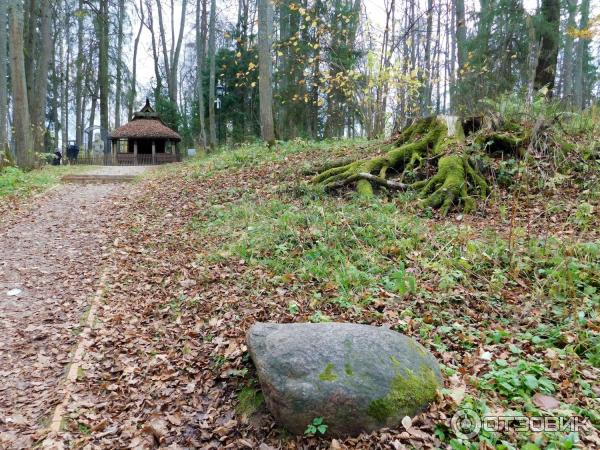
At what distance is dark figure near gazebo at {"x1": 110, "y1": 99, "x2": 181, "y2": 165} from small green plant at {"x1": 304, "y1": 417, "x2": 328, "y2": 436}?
27187mm

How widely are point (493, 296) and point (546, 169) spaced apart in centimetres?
381

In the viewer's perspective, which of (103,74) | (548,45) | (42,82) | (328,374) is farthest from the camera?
(103,74)

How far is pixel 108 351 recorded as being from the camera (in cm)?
441

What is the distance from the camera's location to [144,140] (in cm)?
2978

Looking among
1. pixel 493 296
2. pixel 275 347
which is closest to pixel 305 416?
pixel 275 347

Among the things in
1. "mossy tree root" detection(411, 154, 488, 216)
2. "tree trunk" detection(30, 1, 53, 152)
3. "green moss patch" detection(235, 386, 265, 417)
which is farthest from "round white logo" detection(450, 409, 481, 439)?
"tree trunk" detection(30, 1, 53, 152)

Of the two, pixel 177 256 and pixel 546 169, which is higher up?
pixel 546 169

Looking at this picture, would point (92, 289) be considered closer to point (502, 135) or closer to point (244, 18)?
point (502, 135)

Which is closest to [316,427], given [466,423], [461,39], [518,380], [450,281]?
[466,423]

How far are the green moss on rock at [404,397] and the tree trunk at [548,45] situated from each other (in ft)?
31.1

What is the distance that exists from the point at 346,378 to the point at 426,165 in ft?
18.4

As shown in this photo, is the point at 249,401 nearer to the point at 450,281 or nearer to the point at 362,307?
the point at 362,307

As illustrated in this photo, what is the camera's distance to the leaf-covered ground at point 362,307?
9.81ft

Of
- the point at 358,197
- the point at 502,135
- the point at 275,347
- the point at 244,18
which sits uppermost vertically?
the point at 244,18
